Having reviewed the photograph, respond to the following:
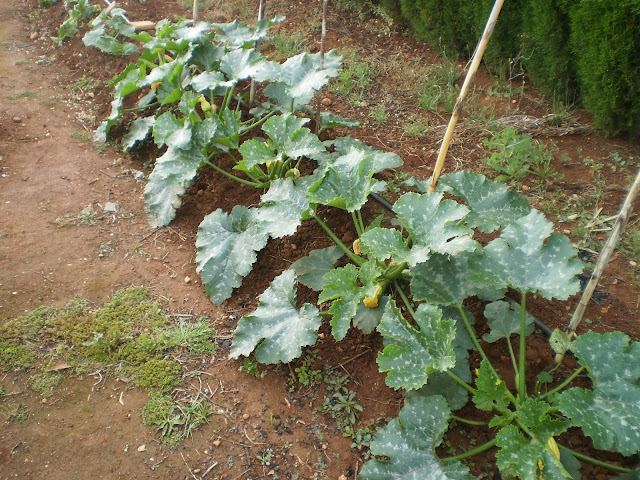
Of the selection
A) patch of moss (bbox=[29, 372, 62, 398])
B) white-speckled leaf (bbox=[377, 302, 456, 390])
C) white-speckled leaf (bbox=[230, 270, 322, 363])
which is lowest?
patch of moss (bbox=[29, 372, 62, 398])

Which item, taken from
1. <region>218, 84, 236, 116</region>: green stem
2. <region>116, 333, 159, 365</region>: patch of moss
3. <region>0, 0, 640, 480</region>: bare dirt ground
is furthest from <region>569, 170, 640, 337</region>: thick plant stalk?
<region>218, 84, 236, 116</region>: green stem

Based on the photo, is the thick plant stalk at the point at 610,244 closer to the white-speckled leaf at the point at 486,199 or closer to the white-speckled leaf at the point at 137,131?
the white-speckled leaf at the point at 486,199

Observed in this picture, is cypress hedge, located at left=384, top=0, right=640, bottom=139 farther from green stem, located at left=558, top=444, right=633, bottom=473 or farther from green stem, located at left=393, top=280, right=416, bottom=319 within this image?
green stem, located at left=558, top=444, right=633, bottom=473

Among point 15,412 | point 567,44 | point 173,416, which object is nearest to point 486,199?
point 173,416

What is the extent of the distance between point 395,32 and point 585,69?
2268 mm

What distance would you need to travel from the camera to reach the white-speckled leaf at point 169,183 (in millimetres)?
3111

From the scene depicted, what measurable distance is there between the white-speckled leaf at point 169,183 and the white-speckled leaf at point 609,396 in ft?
7.62

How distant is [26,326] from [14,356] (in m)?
0.18

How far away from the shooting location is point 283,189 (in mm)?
2836

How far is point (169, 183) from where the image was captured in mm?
3123

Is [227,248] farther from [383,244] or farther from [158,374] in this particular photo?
[383,244]

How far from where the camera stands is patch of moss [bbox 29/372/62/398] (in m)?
2.41

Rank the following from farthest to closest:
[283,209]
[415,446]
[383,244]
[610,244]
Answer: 1. [283,209]
2. [383,244]
3. [610,244]
4. [415,446]

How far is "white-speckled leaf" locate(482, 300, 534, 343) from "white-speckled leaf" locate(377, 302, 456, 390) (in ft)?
1.36
